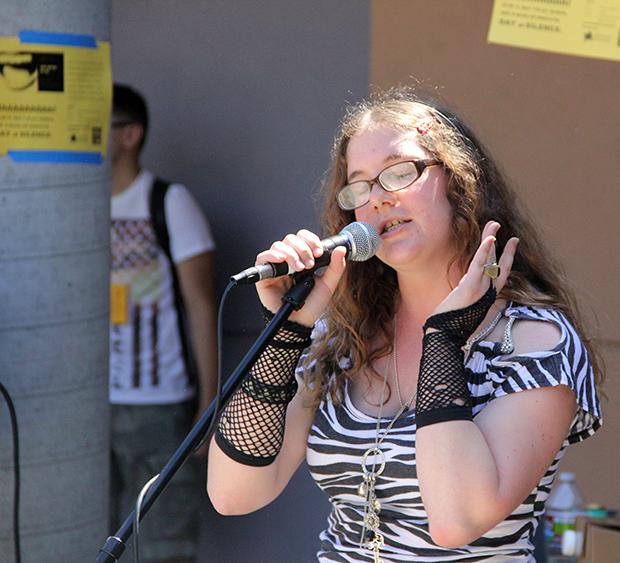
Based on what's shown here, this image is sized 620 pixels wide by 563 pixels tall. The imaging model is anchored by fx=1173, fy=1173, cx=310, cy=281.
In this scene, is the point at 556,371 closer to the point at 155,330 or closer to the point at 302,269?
the point at 302,269

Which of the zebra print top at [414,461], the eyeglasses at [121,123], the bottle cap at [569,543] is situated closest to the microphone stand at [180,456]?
the zebra print top at [414,461]

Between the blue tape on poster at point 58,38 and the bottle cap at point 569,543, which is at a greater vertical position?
the blue tape on poster at point 58,38

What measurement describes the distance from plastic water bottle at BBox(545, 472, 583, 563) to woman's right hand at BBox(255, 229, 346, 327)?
54.9 inches

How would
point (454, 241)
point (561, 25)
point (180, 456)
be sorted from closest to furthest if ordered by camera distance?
point (180, 456)
point (454, 241)
point (561, 25)

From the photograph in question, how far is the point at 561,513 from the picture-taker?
3.72 meters

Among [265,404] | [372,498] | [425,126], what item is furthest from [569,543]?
[425,126]

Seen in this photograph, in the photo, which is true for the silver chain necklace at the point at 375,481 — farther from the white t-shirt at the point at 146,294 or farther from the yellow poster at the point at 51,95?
the white t-shirt at the point at 146,294

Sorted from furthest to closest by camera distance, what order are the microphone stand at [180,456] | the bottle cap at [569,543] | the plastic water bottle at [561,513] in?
the plastic water bottle at [561,513], the bottle cap at [569,543], the microphone stand at [180,456]

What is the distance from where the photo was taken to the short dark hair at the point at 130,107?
15.9ft

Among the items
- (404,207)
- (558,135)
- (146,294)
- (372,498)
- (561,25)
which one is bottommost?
(146,294)

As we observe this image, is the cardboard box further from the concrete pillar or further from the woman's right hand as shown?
the concrete pillar

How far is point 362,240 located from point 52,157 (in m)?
1.11

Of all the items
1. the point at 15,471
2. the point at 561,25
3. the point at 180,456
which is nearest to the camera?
the point at 180,456

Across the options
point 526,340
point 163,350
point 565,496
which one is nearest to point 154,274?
point 163,350
